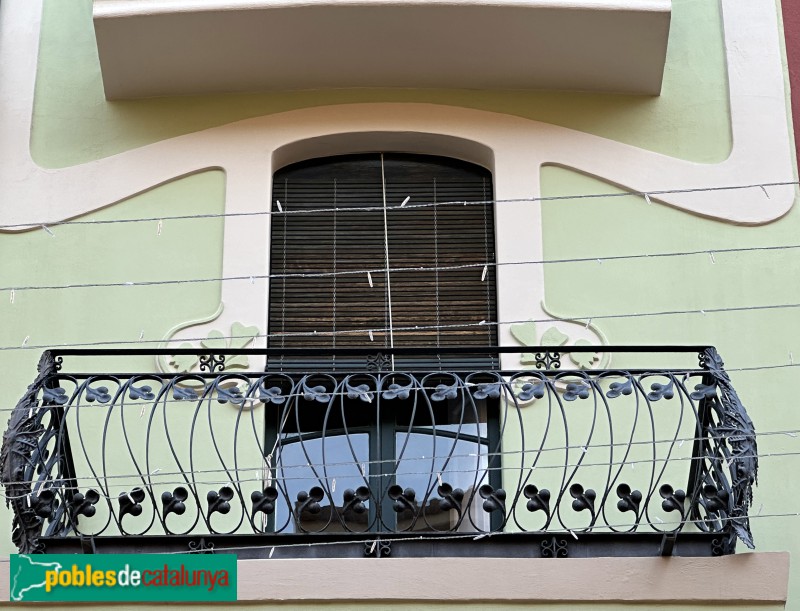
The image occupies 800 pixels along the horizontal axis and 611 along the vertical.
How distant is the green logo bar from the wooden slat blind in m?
1.89

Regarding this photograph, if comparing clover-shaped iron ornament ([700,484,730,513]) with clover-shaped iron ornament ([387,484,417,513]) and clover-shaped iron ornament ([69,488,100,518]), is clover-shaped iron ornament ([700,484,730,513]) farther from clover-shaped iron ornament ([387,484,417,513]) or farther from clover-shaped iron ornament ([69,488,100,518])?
clover-shaped iron ornament ([69,488,100,518])

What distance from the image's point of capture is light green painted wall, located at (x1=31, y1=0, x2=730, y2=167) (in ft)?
29.8

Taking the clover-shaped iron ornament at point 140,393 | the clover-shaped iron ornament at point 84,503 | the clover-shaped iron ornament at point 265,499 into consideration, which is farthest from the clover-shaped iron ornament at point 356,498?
the clover-shaped iron ornament at point 84,503

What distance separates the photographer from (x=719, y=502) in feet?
23.3

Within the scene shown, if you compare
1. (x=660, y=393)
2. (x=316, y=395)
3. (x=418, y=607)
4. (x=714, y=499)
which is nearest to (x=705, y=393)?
(x=660, y=393)

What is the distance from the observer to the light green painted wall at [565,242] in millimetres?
8461

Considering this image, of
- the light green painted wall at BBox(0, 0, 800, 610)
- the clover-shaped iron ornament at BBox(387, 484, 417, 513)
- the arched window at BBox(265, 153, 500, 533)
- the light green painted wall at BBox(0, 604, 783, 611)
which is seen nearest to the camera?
the light green painted wall at BBox(0, 604, 783, 611)

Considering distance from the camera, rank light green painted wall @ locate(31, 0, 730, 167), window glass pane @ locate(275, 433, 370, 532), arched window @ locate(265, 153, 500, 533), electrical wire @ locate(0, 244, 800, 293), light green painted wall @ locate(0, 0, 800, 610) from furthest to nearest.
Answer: light green painted wall @ locate(31, 0, 730, 167) → electrical wire @ locate(0, 244, 800, 293) → light green painted wall @ locate(0, 0, 800, 610) → arched window @ locate(265, 153, 500, 533) → window glass pane @ locate(275, 433, 370, 532)

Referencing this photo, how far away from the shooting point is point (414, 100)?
9.22 m

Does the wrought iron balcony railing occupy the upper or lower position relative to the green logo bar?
upper

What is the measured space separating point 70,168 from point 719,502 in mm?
4307

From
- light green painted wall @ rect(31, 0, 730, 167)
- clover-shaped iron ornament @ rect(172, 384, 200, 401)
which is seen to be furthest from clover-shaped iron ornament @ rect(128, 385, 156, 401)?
light green painted wall @ rect(31, 0, 730, 167)

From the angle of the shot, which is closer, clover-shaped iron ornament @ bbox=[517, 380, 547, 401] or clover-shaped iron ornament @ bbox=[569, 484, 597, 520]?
clover-shaped iron ornament @ bbox=[569, 484, 597, 520]

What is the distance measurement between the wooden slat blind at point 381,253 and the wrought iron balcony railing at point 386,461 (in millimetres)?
209
